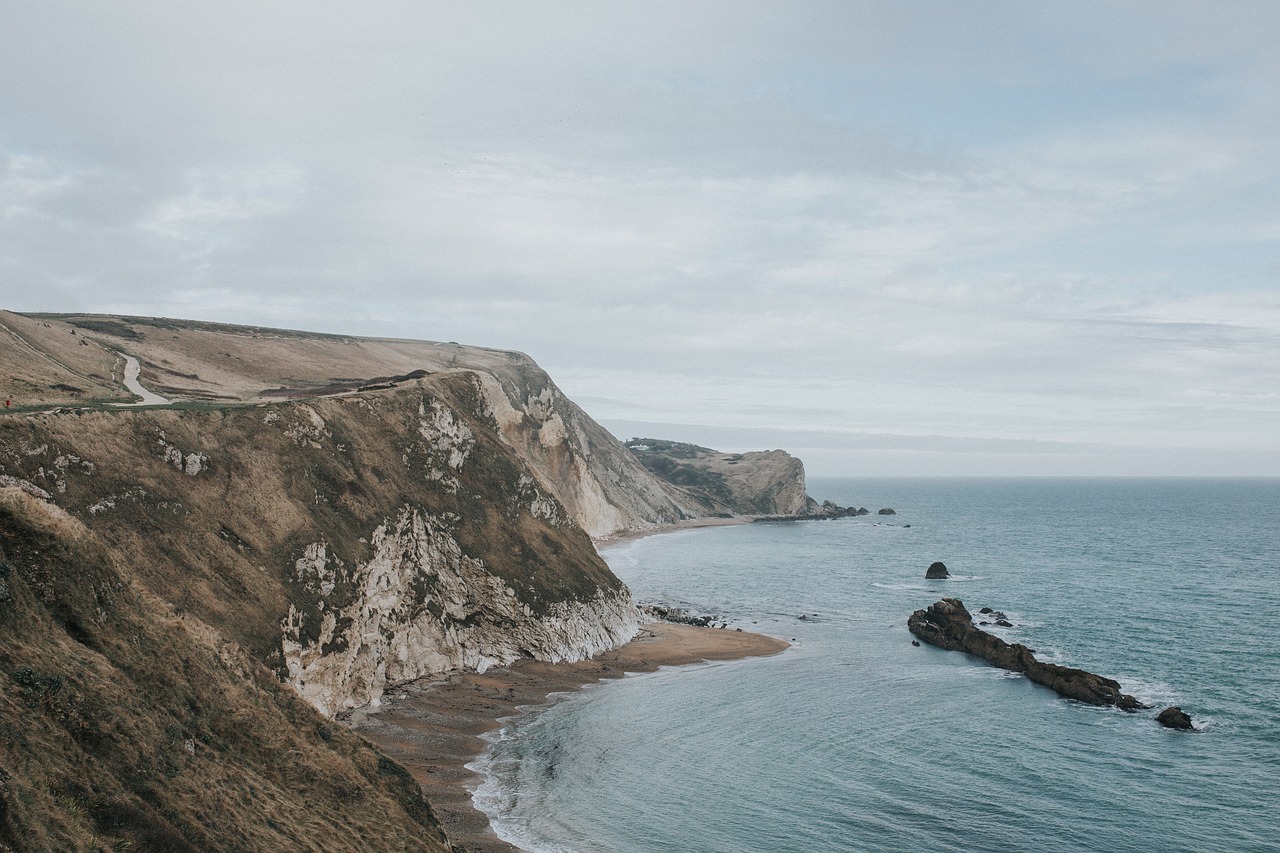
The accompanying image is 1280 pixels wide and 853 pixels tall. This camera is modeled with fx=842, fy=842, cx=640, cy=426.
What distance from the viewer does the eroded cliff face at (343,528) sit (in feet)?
123

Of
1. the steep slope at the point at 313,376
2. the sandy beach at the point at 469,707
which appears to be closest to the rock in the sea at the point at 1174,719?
the sandy beach at the point at 469,707

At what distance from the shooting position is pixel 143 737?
18781mm

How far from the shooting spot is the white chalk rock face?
138 feet

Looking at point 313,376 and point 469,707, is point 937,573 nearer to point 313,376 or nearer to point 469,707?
point 469,707

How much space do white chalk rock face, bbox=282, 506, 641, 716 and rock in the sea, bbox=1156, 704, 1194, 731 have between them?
117 ft

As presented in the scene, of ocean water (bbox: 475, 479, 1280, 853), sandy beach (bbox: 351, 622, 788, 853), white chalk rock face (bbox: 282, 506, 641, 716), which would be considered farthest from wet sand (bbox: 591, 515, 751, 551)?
white chalk rock face (bbox: 282, 506, 641, 716)

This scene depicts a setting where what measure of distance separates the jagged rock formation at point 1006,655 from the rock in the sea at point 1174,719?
112 inches

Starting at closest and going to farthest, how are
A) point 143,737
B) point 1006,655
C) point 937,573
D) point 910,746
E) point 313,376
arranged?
1. point 143,737
2. point 910,746
3. point 1006,655
4. point 313,376
5. point 937,573

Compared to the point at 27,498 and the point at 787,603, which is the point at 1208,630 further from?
the point at 27,498

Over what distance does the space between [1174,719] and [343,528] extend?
47985 mm

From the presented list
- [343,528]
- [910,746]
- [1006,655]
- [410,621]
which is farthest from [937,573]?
[343,528]

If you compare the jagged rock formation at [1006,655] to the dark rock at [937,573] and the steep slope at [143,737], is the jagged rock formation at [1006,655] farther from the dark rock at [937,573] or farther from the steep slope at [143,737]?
the steep slope at [143,737]

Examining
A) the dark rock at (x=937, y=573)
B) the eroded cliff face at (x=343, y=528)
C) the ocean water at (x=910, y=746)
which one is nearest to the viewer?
the ocean water at (x=910, y=746)

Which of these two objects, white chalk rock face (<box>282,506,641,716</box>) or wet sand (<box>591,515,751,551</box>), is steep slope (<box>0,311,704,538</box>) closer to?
wet sand (<box>591,515,751,551</box>)
